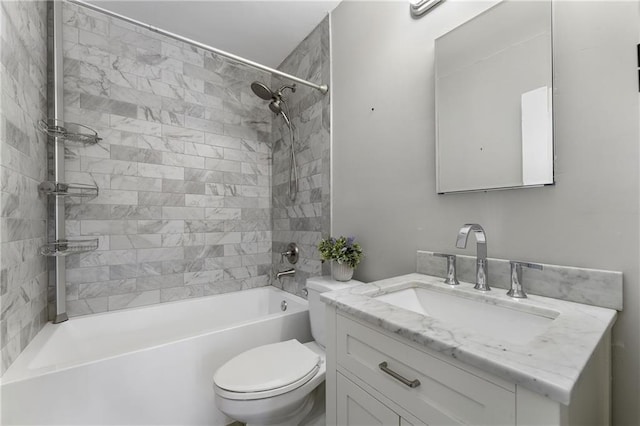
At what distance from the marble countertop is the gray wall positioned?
196 mm

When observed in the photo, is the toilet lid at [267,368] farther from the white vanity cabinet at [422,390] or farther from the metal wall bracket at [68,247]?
the metal wall bracket at [68,247]

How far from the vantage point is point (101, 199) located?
6.35 ft

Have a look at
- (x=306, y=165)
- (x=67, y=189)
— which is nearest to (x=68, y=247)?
(x=67, y=189)

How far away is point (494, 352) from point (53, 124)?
244 centimetres

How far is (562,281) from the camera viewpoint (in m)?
0.89

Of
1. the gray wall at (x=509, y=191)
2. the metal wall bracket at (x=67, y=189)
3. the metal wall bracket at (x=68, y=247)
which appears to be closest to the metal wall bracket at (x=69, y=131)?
the metal wall bracket at (x=67, y=189)

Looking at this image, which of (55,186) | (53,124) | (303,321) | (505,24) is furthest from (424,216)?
(53,124)

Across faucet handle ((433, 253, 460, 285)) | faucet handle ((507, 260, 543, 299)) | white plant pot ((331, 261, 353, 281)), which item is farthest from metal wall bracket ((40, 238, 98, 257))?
faucet handle ((507, 260, 543, 299))

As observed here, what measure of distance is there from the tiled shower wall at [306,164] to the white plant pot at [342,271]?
0.31 m

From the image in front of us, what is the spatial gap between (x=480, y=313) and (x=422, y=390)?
1.39 ft

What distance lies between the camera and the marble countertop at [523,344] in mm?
484

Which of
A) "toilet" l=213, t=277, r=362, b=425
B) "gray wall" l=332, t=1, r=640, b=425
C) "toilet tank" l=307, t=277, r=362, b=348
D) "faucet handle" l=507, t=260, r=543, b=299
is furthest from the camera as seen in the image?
"toilet tank" l=307, t=277, r=362, b=348

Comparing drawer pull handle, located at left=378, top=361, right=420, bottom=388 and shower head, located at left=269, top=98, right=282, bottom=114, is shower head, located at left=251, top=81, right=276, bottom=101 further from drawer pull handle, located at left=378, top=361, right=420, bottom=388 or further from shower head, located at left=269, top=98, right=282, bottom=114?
drawer pull handle, located at left=378, top=361, right=420, bottom=388

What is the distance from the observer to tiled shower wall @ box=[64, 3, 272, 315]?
1900 mm
